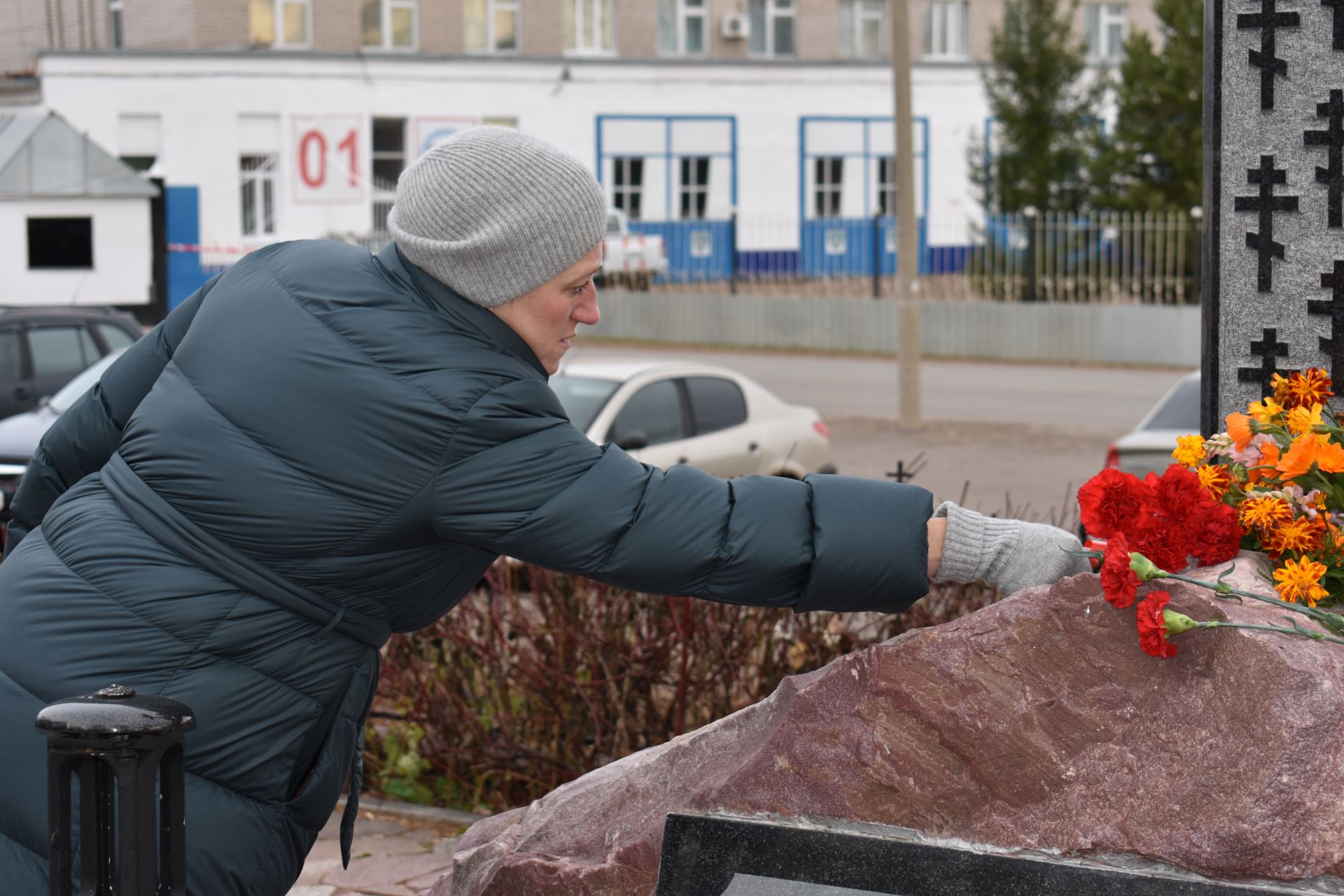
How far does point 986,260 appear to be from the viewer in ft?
77.2

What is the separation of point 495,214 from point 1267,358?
2.12m

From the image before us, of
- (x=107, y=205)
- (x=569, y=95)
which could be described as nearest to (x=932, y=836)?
(x=107, y=205)

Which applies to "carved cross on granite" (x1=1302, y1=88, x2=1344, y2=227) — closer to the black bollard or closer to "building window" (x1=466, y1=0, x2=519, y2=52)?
the black bollard

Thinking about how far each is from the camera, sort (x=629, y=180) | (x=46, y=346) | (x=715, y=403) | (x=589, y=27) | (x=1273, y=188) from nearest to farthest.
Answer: (x=1273, y=188) < (x=715, y=403) < (x=46, y=346) < (x=629, y=180) < (x=589, y=27)

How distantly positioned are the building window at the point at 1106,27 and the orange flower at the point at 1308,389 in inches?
1460

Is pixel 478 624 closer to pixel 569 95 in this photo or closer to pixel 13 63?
pixel 569 95

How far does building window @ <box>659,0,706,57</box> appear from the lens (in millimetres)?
34844

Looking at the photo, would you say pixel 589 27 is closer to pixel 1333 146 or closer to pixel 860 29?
pixel 860 29

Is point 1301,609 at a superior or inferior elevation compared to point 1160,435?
superior

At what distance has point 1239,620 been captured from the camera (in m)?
2.50

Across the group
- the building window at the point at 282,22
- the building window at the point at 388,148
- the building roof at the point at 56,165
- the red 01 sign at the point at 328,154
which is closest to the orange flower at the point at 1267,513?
the building roof at the point at 56,165

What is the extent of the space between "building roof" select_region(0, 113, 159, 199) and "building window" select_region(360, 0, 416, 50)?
614 centimetres

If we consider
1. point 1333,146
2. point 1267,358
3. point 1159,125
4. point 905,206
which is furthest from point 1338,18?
point 1159,125

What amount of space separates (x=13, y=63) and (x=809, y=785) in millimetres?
35162
